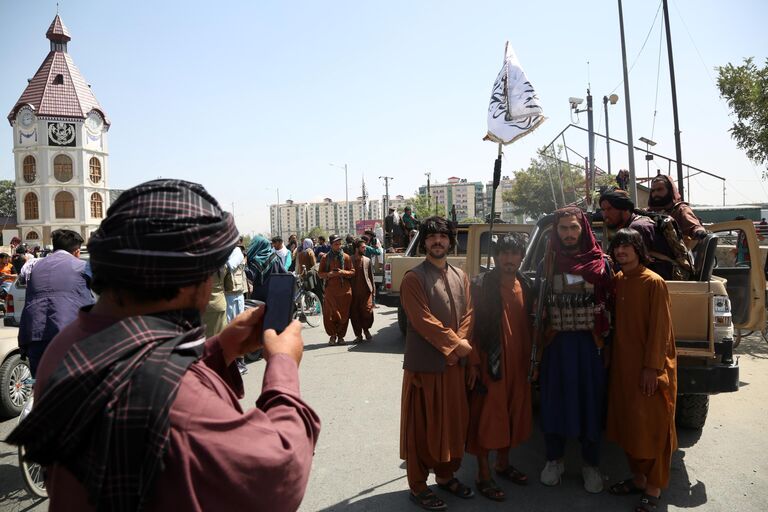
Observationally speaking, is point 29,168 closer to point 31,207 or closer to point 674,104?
point 31,207

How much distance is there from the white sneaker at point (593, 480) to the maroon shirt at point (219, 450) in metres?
3.17

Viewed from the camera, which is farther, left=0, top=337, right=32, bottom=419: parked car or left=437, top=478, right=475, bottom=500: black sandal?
left=0, top=337, right=32, bottom=419: parked car

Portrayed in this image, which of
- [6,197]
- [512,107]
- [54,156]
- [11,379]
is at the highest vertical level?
[54,156]

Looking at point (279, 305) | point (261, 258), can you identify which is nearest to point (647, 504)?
point (279, 305)

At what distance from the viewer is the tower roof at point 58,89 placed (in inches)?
2210

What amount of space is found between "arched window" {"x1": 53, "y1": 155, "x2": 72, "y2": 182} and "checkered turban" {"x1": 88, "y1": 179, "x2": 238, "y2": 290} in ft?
214

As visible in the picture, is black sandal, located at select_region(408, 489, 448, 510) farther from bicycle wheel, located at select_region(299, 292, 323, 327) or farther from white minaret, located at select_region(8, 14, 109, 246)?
white minaret, located at select_region(8, 14, 109, 246)

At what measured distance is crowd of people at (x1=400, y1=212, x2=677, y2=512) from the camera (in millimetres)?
3426

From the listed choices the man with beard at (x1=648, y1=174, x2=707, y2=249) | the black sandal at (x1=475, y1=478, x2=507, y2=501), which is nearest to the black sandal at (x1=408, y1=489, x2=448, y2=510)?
the black sandal at (x1=475, y1=478, x2=507, y2=501)

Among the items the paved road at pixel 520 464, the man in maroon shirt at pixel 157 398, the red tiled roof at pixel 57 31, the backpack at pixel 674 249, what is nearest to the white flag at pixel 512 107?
the backpack at pixel 674 249

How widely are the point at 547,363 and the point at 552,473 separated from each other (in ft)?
2.60

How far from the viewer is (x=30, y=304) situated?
3928 millimetres

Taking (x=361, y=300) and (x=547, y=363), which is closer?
(x=547, y=363)

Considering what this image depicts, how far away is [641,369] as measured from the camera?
11.2 feet
